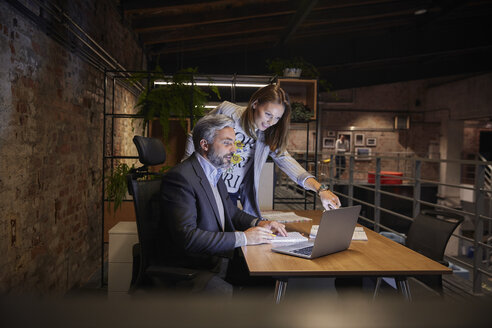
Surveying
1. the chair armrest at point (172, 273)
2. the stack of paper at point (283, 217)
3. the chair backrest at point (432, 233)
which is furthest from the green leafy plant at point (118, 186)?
the chair backrest at point (432, 233)

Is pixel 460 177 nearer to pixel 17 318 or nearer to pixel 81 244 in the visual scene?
pixel 81 244

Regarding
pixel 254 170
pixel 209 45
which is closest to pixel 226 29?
pixel 209 45

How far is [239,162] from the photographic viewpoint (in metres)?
2.41

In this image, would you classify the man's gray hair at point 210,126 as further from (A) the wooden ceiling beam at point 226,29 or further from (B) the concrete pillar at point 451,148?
(B) the concrete pillar at point 451,148

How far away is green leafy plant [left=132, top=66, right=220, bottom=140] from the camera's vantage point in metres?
3.74

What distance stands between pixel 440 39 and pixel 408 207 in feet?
15.0

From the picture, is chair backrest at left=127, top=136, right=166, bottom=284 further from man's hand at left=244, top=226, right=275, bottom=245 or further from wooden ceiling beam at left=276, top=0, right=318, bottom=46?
wooden ceiling beam at left=276, top=0, right=318, bottom=46

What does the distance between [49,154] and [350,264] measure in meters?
2.22

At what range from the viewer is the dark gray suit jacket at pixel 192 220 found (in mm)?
1710

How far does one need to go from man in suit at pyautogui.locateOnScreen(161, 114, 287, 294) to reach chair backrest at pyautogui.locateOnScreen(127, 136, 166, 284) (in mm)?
91

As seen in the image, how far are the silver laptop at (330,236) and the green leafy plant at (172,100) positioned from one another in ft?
7.61

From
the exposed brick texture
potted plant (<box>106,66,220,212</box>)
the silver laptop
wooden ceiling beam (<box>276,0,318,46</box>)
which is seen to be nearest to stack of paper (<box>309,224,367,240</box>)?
the silver laptop

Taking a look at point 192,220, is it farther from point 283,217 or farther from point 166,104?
point 166,104

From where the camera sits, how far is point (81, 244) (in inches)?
142
